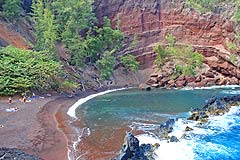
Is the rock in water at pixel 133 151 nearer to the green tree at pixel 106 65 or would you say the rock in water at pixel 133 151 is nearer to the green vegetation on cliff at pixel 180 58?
the green tree at pixel 106 65

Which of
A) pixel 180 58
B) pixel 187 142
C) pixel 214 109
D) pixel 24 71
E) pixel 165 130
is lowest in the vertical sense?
pixel 214 109

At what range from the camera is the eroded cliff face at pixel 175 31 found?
57375 millimetres

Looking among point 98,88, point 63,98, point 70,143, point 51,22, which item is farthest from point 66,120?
point 51,22

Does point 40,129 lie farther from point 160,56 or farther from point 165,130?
point 160,56

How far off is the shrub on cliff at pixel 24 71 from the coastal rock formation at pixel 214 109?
1754 cm

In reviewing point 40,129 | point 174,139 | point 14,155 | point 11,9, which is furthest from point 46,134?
point 11,9

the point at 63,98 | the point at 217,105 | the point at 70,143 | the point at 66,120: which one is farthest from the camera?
the point at 63,98

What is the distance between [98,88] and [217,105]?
21663mm

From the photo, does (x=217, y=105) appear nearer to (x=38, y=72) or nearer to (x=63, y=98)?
(x=63, y=98)

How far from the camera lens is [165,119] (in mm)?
29641

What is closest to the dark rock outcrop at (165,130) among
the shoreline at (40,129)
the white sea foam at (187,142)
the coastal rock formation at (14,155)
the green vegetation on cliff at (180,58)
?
the white sea foam at (187,142)

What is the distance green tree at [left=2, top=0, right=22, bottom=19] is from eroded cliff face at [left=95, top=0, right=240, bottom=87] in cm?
1570

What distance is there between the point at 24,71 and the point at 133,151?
24.3 m

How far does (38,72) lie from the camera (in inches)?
1591
